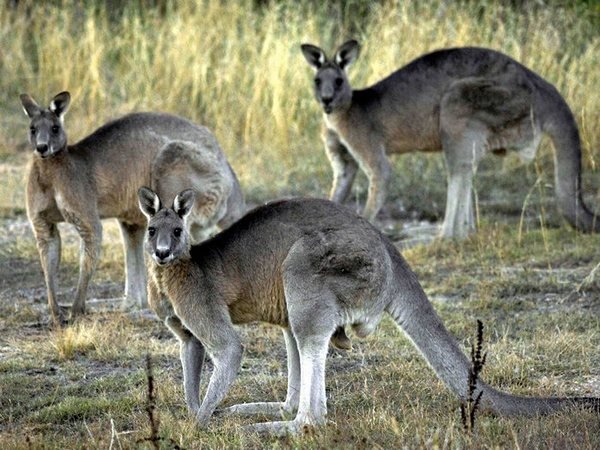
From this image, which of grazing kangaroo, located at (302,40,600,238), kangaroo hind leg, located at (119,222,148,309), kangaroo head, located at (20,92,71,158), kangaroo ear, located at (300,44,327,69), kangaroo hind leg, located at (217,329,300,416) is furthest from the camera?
kangaroo ear, located at (300,44,327,69)

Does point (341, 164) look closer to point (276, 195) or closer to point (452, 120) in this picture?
point (452, 120)

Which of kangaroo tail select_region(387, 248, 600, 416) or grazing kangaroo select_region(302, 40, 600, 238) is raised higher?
grazing kangaroo select_region(302, 40, 600, 238)

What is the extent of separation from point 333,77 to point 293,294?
4.89 metres

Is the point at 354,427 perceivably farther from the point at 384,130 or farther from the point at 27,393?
the point at 384,130

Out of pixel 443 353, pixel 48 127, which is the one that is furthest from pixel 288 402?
pixel 48 127

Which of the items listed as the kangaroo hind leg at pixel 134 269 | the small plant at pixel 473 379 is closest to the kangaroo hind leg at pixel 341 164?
the kangaroo hind leg at pixel 134 269

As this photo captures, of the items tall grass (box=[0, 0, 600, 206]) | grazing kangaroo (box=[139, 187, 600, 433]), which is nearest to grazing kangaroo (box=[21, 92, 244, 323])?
grazing kangaroo (box=[139, 187, 600, 433])

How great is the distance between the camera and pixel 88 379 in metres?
6.52

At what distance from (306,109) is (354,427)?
26.2 feet

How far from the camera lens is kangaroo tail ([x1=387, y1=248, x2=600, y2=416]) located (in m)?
5.19

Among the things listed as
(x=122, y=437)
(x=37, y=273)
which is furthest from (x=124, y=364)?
(x=37, y=273)

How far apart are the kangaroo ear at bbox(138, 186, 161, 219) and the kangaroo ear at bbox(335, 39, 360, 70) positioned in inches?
175

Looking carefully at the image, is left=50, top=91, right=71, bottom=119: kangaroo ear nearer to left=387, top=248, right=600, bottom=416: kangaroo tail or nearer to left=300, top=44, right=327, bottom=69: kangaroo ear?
left=300, top=44, right=327, bottom=69: kangaroo ear

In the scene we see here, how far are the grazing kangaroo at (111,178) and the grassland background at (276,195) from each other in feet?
1.35
